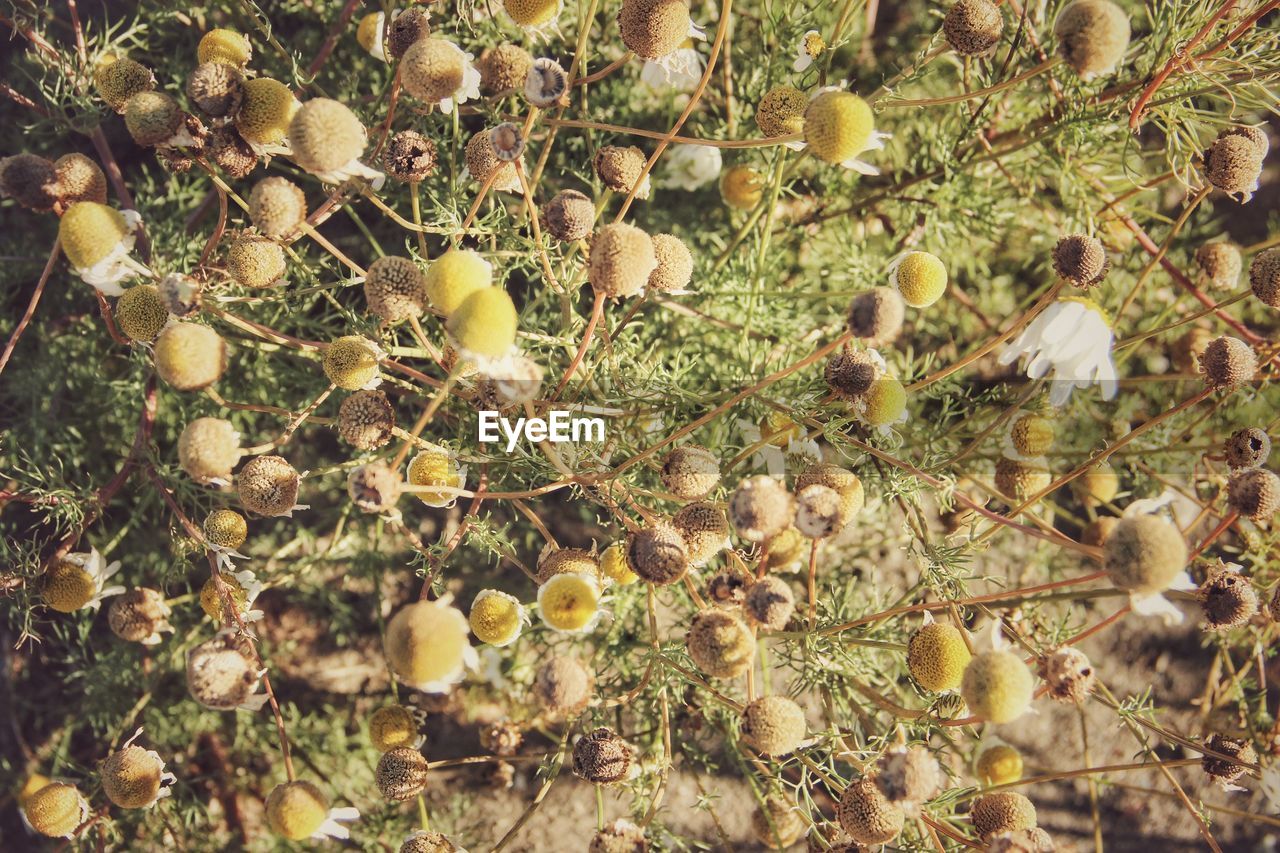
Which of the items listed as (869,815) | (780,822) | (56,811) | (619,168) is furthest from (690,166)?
(56,811)

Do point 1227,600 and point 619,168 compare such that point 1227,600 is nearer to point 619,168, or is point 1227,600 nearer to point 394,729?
point 619,168

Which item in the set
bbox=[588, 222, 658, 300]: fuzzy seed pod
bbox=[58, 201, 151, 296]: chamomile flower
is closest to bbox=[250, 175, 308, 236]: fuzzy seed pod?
bbox=[58, 201, 151, 296]: chamomile flower

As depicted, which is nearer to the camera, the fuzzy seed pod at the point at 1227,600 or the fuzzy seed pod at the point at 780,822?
the fuzzy seed pod at the point at 1227,600

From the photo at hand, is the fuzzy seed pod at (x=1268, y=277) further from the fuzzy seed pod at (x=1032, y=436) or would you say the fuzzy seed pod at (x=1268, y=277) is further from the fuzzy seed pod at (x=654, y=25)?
the fuzzy seed pod at (x=654, y=25)

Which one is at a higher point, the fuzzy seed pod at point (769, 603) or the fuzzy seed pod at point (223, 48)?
the fuzzy seed pod at point (223, 48)

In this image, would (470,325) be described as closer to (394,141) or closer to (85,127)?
(394,141)

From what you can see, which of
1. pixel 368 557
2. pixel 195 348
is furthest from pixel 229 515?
pixel 368 557

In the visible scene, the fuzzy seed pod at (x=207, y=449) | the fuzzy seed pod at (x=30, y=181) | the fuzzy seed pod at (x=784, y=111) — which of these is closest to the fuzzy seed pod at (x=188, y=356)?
the fuzzy seed pod at (x=207, y=449)

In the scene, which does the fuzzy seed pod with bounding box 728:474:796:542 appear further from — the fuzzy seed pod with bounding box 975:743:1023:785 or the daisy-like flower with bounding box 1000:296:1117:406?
the fuzzy seed pod with bounding box 975:743:1023:785
